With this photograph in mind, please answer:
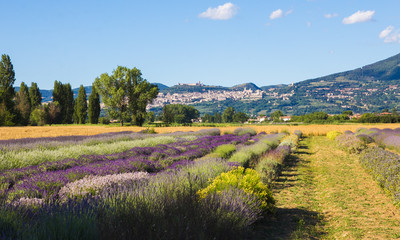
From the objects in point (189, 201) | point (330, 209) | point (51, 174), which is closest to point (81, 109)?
point (51, 174)

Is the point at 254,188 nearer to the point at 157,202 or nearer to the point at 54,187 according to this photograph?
the point at 157,202

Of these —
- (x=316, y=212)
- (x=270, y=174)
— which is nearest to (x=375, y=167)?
(x=270, y=174)

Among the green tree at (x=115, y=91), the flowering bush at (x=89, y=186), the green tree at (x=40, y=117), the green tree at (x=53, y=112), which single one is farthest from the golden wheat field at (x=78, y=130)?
the green tree at (x=53, y=112)

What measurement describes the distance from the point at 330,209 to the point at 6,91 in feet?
183

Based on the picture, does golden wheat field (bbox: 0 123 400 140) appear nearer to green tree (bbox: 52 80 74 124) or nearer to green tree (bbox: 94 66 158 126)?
green tree (bbox: 94 66 158 126)

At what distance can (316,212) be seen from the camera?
283 inches

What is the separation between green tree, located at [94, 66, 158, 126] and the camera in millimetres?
55281

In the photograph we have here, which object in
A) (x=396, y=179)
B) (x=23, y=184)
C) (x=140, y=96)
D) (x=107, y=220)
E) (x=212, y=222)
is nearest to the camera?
(x=107, y=220)

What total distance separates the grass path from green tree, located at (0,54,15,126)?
48.1m

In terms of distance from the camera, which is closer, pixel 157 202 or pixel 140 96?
pixel 157 202

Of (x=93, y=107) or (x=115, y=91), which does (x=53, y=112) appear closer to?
(x=93, y=107)

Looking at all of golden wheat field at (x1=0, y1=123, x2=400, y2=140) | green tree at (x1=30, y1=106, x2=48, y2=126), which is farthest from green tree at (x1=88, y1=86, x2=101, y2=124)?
golden wheat field at (x1=0, y1=123, x2=400, y2=140)

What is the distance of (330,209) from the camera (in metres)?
7.46

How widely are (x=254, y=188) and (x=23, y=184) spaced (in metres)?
4.70
